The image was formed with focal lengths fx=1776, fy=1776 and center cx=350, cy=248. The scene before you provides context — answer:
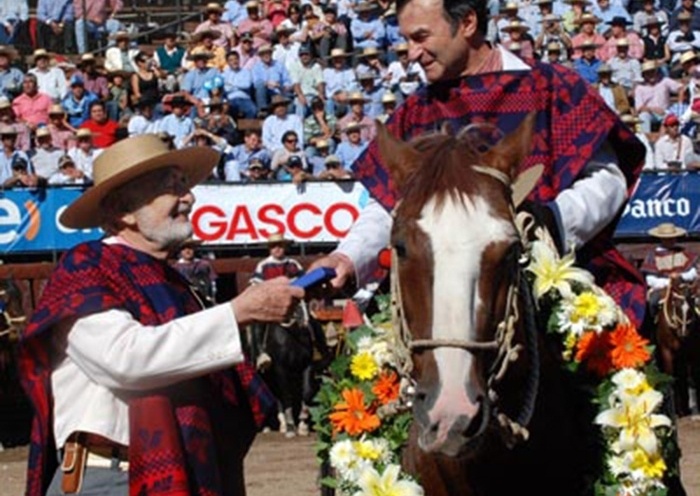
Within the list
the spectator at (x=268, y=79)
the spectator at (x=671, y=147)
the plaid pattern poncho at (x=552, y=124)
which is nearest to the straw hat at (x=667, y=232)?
the spectator at (x=671, y=147)

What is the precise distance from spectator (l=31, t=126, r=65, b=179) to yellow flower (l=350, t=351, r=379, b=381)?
14311mm

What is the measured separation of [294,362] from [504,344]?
13686 mm

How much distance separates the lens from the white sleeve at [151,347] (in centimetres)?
504

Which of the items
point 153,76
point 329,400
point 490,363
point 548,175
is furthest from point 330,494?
point 153,76

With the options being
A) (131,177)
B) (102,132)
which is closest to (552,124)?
(131,177)

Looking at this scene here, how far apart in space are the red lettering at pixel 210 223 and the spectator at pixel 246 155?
4.04 feet

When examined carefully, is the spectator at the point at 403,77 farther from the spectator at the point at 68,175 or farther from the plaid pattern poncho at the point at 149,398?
the plaid pattern poncho at the point at 149,398

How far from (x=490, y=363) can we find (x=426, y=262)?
13.0 inches

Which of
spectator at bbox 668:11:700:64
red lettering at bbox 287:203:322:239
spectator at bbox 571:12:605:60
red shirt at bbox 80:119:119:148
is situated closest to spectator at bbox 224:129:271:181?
red lettering at bbox 287:203:322:239

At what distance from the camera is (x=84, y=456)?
5266 millimetres

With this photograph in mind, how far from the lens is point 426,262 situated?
4.83m

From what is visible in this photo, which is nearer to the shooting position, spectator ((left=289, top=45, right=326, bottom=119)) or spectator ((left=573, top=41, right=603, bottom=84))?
spectator ((left=573, top=41, right=603, bottom=84))

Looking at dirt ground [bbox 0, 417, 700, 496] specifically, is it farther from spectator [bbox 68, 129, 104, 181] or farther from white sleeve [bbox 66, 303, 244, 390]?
white sleeve [bbox 66, 303, 244, 390]

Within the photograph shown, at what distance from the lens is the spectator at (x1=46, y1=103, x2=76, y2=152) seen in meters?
21.0
